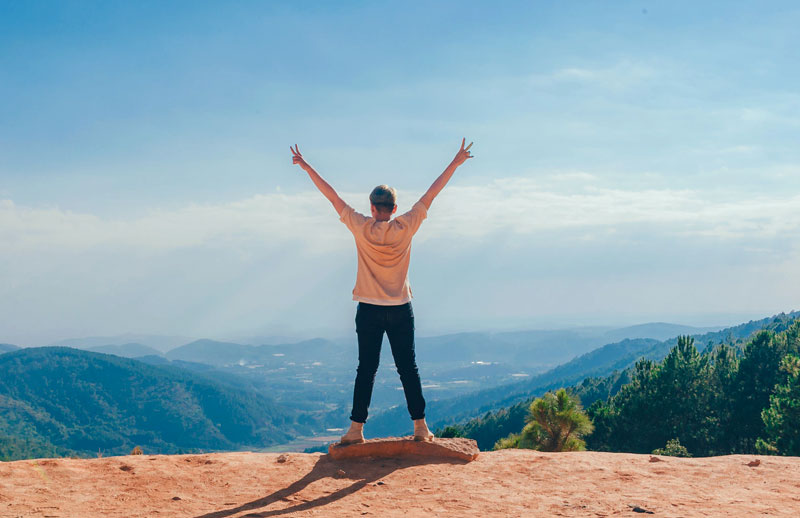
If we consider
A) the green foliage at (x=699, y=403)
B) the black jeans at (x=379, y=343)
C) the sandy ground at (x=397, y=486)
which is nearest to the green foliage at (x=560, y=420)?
the sandy ground at (x=397, y=486)

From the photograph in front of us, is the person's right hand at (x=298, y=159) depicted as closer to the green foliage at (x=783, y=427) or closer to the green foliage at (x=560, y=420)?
the green foliage at (x=560, y=420)

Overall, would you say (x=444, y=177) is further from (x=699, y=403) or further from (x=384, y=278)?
(x=699, y=403)

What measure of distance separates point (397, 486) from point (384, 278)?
2359 millimetres

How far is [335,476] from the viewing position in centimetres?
710

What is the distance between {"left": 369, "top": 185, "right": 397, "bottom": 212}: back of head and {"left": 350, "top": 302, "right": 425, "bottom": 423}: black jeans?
1191 mm

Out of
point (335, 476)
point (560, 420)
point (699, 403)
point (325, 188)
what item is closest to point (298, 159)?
point (325, 188)

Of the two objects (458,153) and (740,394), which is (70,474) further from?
(740,394)

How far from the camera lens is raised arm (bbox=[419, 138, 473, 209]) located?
7461 millimetres

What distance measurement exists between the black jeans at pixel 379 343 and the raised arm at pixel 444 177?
1312 mm

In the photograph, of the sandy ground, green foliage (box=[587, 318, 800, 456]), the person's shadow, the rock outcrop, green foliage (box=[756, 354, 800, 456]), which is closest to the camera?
the sandy ground

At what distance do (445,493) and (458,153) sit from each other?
4.01 metres

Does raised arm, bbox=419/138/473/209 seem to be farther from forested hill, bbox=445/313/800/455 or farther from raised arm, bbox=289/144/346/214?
forested hill, bbox=445/313/800/455

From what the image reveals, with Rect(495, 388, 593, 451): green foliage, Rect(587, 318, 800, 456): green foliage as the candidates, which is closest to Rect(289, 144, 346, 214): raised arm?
Rect(495, 388, 593, 451): green foliage

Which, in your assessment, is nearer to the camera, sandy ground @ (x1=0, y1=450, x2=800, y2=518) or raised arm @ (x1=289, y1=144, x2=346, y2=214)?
sandy ground @ (x1=0, y1=450, x2=800, y2=518)
